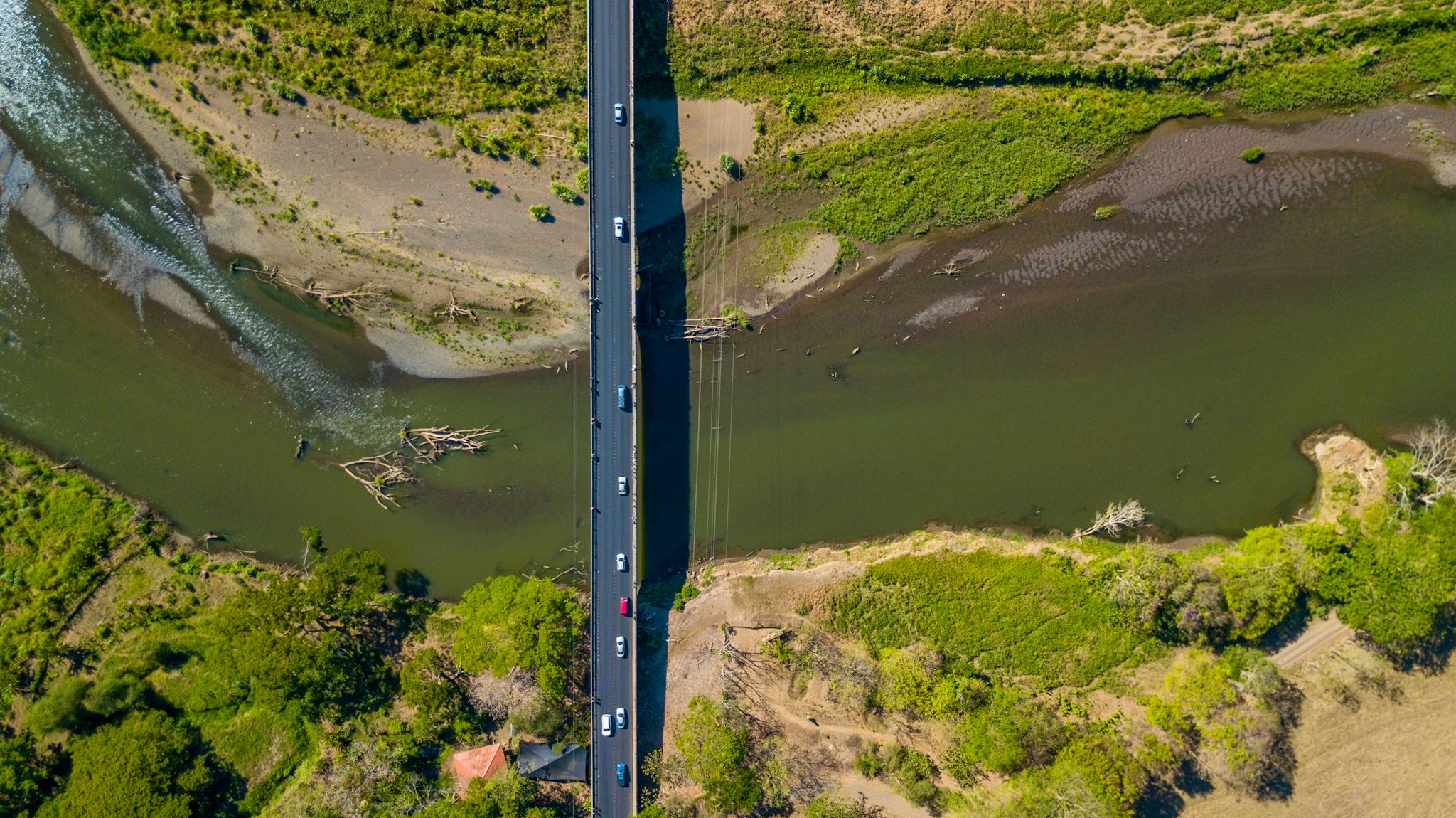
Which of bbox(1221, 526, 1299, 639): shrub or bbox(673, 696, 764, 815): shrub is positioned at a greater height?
bbox(1221, 526, 1299, 639): shrub

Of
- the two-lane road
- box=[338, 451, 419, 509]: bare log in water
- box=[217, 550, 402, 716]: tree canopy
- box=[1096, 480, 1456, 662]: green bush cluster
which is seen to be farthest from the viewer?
box=[338, 451, 419, 509]: bare log in water

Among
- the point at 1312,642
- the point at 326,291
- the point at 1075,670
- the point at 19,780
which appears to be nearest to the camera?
the point at 19,780

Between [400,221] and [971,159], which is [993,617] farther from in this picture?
[400,221]

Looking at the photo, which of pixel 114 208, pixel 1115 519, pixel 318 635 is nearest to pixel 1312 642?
pixel 1115 519

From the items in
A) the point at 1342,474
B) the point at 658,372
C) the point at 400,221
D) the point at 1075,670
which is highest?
the point at 400,221

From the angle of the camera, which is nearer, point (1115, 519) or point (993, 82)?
point (993, 82)

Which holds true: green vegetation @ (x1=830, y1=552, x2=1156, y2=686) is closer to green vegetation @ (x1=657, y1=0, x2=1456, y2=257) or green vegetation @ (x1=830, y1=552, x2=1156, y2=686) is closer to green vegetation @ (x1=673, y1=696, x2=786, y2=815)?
green vegetation @ (x1=673, y1=696, x2=786, y2=815)

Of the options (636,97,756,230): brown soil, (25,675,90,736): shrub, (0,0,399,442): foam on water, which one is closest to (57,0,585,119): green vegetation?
(0,0,399,442): foam on water
